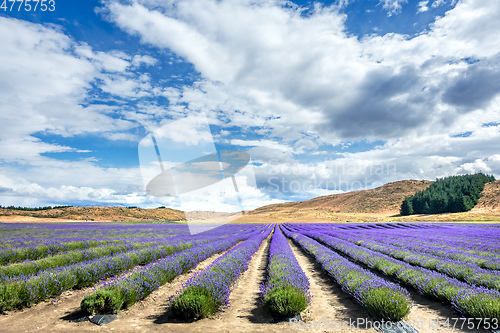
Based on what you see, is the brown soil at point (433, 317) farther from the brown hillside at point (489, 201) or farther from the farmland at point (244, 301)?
the brown hillside at point (489, 201)

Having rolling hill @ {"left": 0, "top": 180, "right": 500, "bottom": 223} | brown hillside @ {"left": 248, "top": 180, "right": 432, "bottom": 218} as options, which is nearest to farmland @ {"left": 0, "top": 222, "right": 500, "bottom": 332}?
rolling hill @ {"left": 0, "top": 180, "right": 500, "bottom": 223}

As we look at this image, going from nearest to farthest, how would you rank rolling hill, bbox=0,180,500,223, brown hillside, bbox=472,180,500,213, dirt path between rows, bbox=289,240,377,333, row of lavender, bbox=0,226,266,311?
dirt path between rows, bbox=289,240,377,333
row of lavender, bbox=0,226,266,311
rolling hill, bbox=0,180,500,223
brown hillside, bbox=472,180,500,213

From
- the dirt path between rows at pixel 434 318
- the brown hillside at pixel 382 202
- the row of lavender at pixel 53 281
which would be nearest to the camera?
the dirt path between rows at pixel 434 318

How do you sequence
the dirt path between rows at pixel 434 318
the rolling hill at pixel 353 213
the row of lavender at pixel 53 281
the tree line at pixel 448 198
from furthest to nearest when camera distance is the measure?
the tree line at pixel 448 198, the rolling hill at pixel 353 213, the row of lavender at pixel 53 281, the dirt path between rows at pixel 434 318

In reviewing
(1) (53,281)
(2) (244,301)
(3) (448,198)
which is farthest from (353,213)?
(1) (53,281)

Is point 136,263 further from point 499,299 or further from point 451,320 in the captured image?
point 499,299

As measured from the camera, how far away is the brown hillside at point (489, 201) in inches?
Answer: 2562

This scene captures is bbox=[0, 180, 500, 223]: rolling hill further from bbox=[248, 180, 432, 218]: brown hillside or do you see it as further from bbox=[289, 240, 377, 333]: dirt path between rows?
bbox=[289, 240, 377, 333]: dirt path between rows

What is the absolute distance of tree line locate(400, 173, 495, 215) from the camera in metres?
69.8

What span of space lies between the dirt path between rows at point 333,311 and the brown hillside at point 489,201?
79.4m

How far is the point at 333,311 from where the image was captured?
551 centimetres

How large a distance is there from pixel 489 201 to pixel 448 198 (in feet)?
33.6

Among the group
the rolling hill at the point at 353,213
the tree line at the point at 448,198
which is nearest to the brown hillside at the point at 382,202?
the rolling hill at the point at 353,213

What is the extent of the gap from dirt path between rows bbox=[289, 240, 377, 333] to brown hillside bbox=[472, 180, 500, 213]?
79353 millimetres
